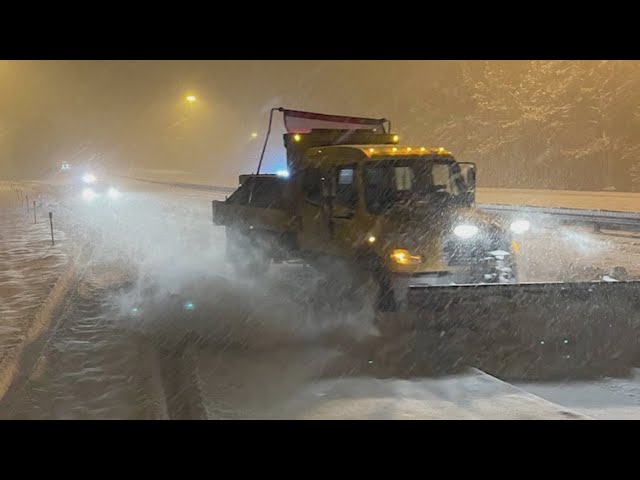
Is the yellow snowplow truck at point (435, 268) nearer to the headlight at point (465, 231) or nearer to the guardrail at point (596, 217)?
the headlight at point (465, 231)

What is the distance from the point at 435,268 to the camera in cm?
698

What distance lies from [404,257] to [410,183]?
4.11 feet

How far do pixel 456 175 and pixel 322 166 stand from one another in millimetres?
1879

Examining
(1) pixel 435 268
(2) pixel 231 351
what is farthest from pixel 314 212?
(2) pixel 231 351

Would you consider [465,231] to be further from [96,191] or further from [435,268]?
[96,191]

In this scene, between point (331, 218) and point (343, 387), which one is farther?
point (331, 218)

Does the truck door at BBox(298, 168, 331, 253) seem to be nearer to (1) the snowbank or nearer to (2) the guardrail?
(1) the snowbank

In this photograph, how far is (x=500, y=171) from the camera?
41.7 m

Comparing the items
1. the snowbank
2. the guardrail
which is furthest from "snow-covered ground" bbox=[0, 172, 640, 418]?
the guardrail

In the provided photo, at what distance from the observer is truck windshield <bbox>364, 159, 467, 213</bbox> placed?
7668mm

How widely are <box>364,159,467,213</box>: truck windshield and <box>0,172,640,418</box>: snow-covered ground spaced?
62.9 inches

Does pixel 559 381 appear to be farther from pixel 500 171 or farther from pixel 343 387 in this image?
pixel 500 171

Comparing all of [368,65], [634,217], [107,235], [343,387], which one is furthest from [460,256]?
[368,65]

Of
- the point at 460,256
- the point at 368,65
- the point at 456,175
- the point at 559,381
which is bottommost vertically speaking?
the point at 559,381
